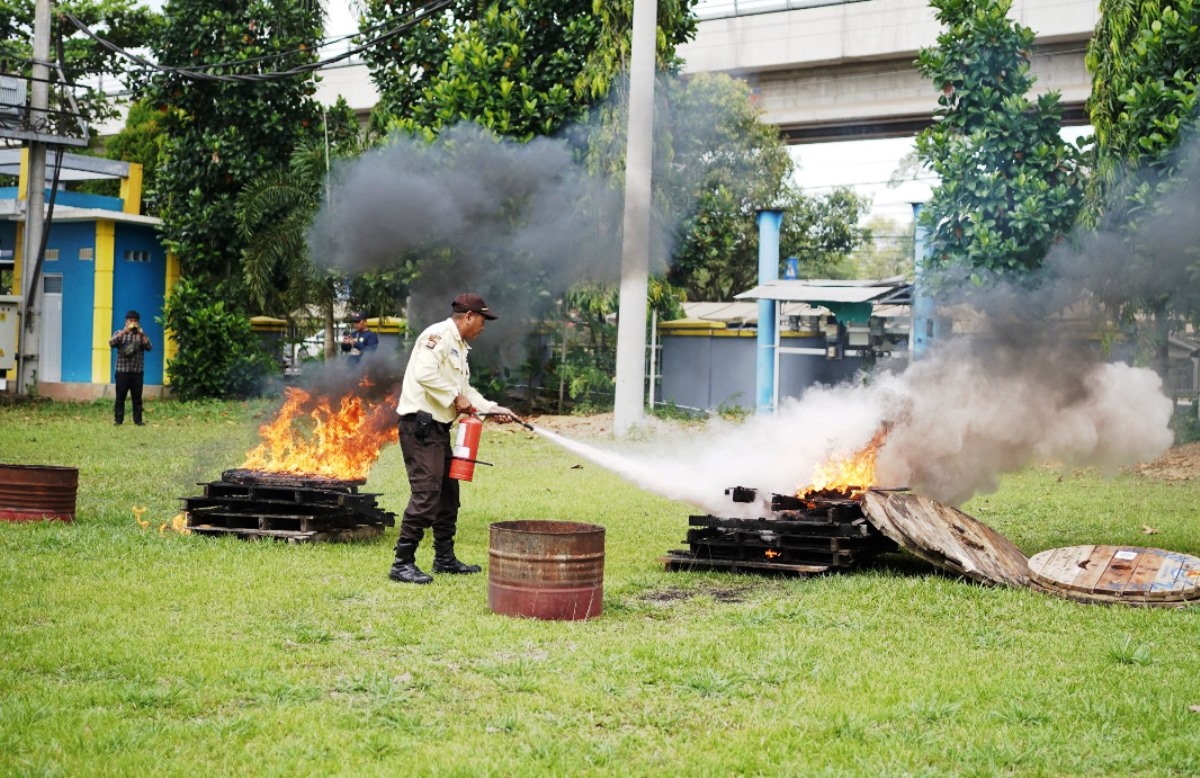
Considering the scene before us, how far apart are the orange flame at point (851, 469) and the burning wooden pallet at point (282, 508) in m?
3.74

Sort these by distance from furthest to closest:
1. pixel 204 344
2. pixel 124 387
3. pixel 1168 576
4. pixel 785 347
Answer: pixel 204 344 < pixel 785 347 < pixel 124 387 < pixel 1168 576

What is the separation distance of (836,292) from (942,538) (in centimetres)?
1538

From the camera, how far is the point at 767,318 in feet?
80.5

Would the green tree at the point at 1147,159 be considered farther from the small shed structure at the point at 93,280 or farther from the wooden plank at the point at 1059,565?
the small shed structure at the point at 93,280

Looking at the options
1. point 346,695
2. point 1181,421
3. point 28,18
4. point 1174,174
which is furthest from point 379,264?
point 28,18

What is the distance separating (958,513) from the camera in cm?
894

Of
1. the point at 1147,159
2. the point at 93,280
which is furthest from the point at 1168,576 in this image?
the point at 93,280

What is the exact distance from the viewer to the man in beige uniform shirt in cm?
846

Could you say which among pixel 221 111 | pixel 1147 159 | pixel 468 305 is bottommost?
pixel 468 305

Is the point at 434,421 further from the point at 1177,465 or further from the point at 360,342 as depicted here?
the point at 1177,465

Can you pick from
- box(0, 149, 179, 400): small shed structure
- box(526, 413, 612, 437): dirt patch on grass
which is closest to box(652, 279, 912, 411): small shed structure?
box(526, 413, 612, 437): dirt patch on grass

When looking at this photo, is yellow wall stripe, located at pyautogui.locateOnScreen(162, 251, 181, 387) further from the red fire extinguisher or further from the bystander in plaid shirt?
the red fire extinguisher

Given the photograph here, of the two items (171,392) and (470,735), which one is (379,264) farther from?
(171,392)

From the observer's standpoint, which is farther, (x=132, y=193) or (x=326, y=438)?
(x=132, y=193)
